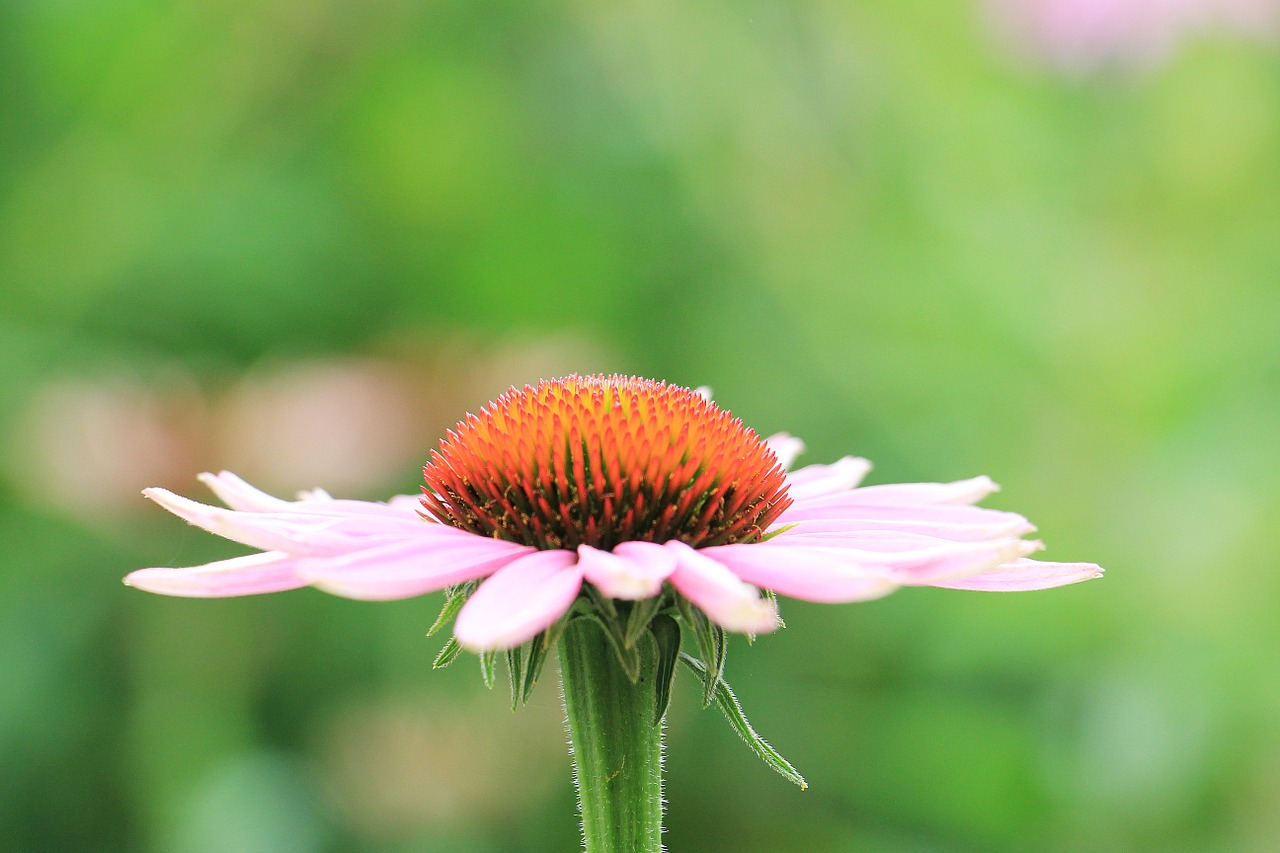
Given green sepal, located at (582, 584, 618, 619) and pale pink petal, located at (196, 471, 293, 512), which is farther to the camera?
pale pink petal, located at (196, 471, 293, 512)

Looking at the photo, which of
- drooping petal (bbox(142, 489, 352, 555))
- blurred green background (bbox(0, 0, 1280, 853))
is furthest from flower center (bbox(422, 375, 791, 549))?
blurred green background (bbox(0, 0, 1280, 853))

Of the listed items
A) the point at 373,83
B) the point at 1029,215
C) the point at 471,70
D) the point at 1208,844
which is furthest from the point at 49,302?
the point at 1208,844

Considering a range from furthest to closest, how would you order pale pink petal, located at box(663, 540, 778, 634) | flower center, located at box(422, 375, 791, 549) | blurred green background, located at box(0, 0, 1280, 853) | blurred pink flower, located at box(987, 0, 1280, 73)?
blurred pink flower, located at box(987, 0, 1280, 73) < blurred green background, located at box(0, 0, 1280, 853) < flower center, located at box(422, 375, 791, 549) < pale pink petal, located at box(663, 540, 778, 634)

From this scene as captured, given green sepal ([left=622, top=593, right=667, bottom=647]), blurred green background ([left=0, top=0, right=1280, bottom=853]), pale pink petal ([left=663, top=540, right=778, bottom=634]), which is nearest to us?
pale pink petal ([left=663, top=540, right=778, bottom=634])

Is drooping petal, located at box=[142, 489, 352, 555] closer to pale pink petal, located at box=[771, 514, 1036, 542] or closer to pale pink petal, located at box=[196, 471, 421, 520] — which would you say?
pale pink petal, located at box=[196, 471, 421, 520]

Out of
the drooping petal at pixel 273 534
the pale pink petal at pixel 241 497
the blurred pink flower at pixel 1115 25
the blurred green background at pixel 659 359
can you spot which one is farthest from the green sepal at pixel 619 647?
the blurred pink flower at pixel 1115 25

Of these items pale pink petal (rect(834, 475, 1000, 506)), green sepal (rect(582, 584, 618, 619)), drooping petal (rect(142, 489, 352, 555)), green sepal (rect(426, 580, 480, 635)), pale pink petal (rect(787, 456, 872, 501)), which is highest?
pale pink petal (rect(787, 456, 872, 501))

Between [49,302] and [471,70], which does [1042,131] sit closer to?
[471,70]
